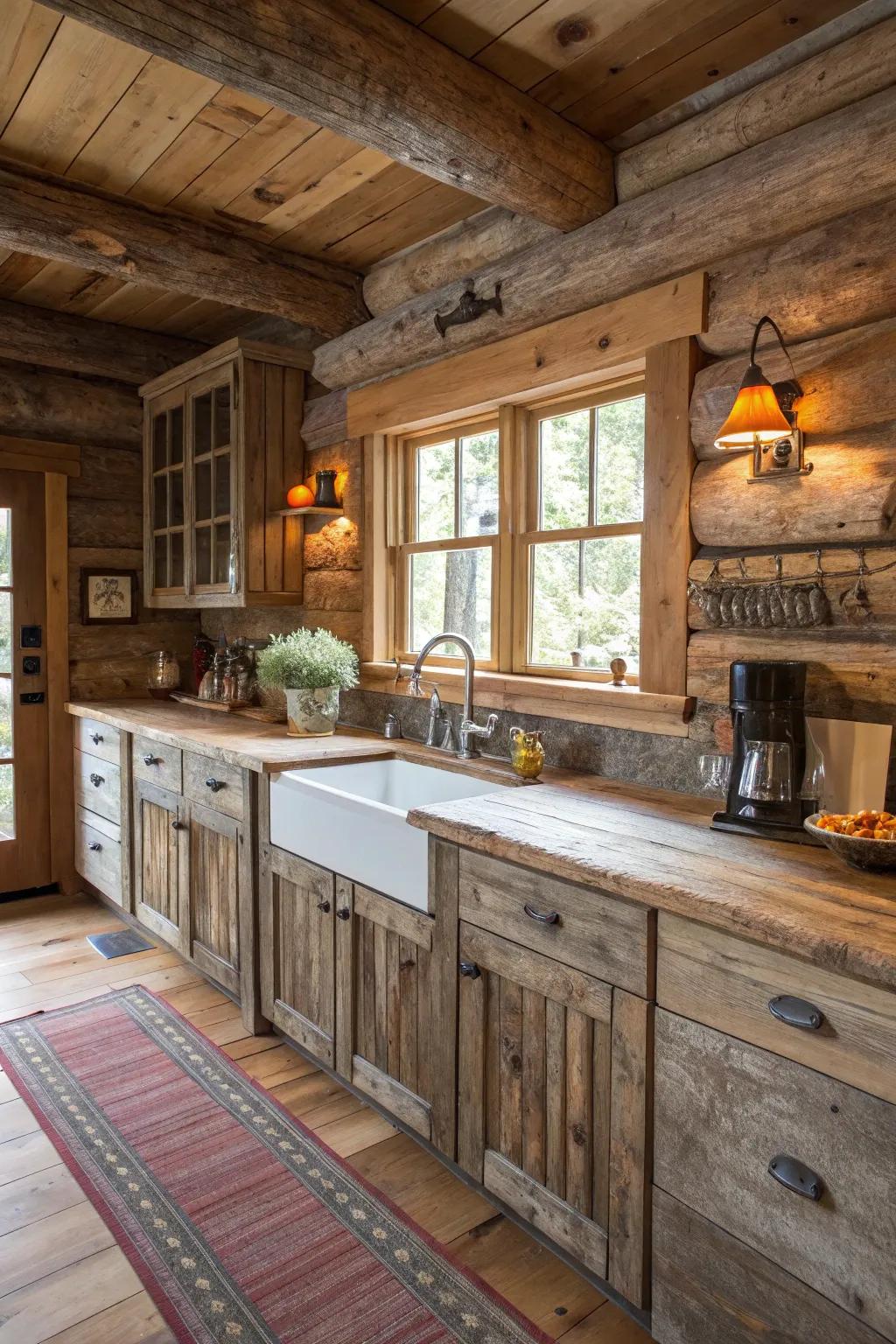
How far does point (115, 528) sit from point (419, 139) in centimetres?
294

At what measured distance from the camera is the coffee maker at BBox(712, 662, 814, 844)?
185 centimetres

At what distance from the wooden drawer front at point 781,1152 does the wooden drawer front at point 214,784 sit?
1710mm

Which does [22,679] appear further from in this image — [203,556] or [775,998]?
[775,998]

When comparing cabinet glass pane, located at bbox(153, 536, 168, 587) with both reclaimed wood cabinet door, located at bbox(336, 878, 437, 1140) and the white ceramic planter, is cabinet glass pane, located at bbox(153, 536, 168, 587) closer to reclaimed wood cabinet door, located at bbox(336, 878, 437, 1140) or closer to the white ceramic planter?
the white ceramic planter

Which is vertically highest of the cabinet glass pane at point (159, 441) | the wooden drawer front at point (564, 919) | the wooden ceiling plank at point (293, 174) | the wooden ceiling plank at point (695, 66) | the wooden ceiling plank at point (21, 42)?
the wooden ceiling plank at point (21, 42)

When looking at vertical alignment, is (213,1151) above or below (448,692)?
below

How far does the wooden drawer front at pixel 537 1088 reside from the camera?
1698 millimetres

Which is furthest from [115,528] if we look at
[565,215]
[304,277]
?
[565,215]

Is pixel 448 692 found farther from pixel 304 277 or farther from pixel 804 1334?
pixel 804 1334

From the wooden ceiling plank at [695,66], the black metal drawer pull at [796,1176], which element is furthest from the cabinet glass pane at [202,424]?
the black metal drawer pull at [796,1176]

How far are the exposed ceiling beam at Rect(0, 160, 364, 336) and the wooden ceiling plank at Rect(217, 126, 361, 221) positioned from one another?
180 mm

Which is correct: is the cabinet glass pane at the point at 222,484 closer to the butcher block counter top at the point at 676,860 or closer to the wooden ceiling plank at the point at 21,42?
the butcher block counter top at the point at 676,860

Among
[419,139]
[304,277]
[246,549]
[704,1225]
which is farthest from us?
[246,549]

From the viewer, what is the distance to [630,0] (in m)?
1.86
